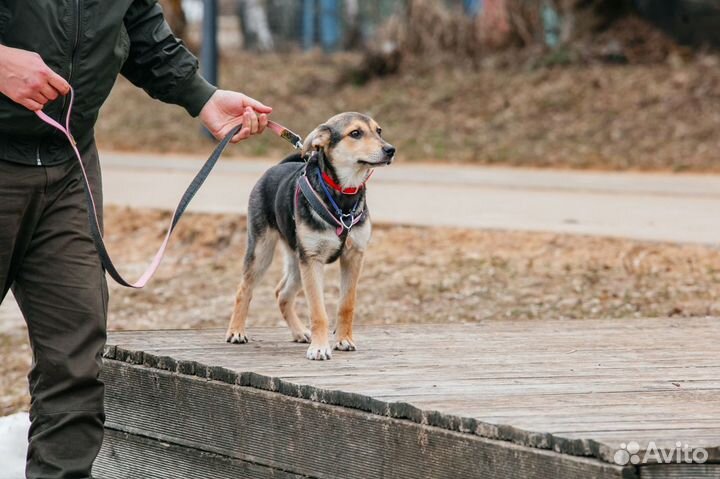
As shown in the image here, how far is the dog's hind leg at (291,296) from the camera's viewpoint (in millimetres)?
6336

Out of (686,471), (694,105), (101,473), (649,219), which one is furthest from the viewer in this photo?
(694,105)

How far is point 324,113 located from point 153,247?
8.50m

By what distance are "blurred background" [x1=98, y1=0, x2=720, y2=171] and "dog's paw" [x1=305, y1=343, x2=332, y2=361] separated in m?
10.4

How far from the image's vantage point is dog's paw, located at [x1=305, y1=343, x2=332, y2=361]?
18.6ft

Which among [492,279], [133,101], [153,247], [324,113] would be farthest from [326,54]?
[492,279]

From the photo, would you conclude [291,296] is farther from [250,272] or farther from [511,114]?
[511,114]

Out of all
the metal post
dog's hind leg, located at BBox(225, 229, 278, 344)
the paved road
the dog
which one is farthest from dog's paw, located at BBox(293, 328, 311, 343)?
the metal post

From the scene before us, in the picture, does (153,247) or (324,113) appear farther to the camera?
(324,113)

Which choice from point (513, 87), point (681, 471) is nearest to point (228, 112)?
point (681, 471)

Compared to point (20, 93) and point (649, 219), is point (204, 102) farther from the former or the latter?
point (649, 219)

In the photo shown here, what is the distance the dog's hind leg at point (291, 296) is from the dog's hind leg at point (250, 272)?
102mm

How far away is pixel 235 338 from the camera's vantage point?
20.3 ft

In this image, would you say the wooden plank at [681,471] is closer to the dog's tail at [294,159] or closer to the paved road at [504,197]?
the dog's tail at [294,159]

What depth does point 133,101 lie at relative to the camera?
22.8 metres
